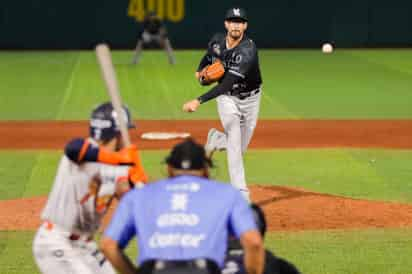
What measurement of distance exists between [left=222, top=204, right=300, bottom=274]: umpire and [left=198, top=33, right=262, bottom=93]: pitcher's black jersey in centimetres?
601

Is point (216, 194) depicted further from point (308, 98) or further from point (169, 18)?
point (169, 18)

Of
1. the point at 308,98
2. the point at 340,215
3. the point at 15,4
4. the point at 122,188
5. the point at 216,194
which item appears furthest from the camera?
the point at 15,4

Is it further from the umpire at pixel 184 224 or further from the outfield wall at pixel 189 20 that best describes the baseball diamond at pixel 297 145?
the outfield wall at pixel 189 20

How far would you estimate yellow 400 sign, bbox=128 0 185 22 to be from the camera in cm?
3553

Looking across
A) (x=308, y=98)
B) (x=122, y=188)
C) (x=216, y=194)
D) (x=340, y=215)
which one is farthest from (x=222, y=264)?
(x=308, y=98)

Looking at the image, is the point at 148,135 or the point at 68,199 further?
the point at 148,135

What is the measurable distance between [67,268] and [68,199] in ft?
1.55

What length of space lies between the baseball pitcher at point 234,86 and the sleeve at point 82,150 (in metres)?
5.21

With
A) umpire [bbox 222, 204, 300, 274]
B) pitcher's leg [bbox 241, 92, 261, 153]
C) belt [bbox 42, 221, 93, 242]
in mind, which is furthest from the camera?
pitcher's leg [bbox 241, 92, 261, 153]

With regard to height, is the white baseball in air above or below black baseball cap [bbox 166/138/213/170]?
below

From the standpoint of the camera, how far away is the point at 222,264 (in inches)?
230

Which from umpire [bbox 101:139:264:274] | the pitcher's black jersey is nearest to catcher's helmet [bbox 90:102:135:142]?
umpire [bbox 101:139:264:274]

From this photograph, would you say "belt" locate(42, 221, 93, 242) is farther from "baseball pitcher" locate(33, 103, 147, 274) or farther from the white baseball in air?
the white baseball in air

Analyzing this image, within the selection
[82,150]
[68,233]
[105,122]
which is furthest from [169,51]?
[82,150]
